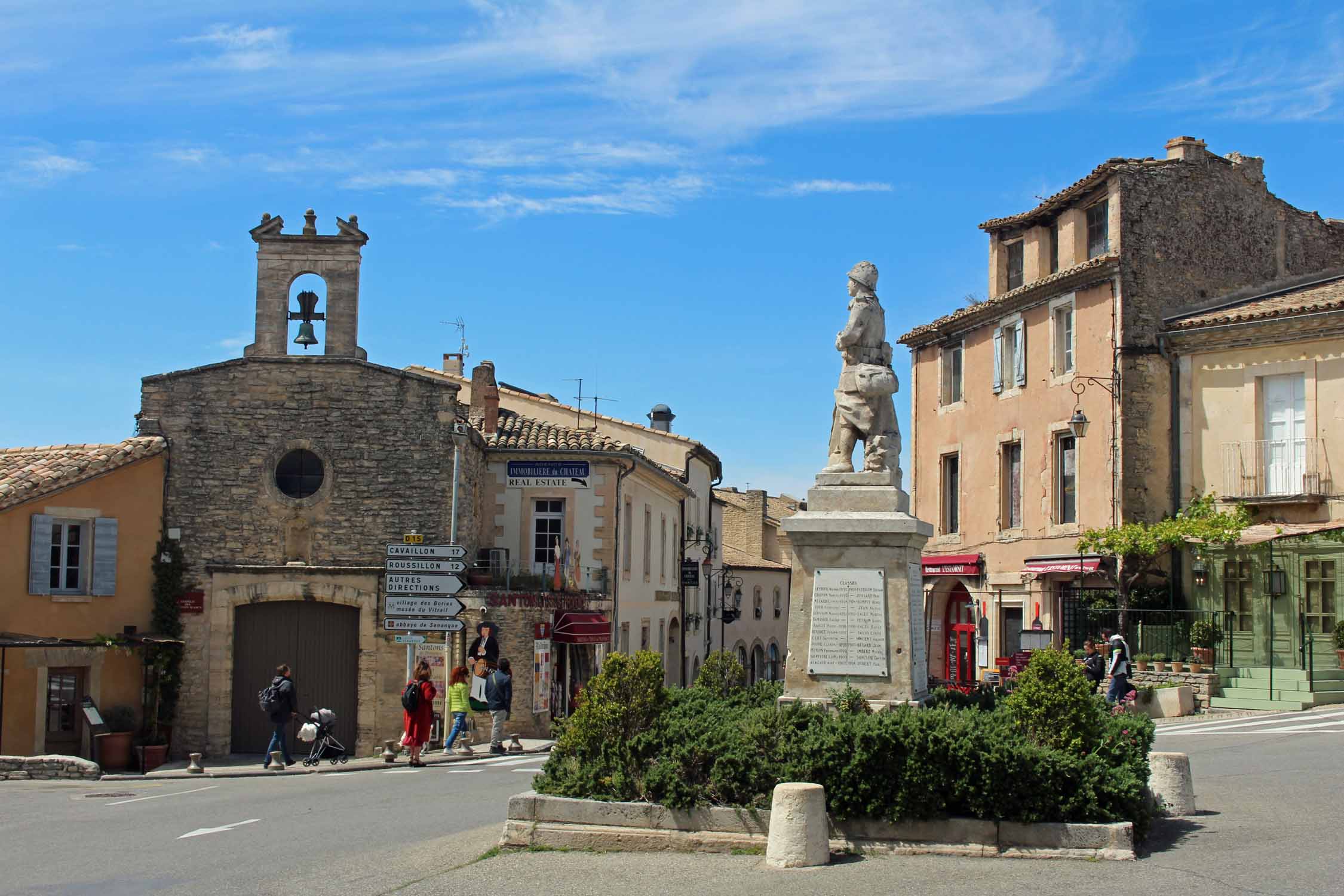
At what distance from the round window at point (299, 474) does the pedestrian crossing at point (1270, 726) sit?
14.0 meters

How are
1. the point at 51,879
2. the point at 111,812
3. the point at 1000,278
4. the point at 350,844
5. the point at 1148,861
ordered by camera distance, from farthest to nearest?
the point at 1000,278 → the point at 111,812 → the point at 350,844 → the point at 51,879 → the point at 1148,861

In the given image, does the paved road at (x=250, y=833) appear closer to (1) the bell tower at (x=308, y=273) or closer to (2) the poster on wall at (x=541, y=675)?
(2) the poster on wall at (x=541, y=675)

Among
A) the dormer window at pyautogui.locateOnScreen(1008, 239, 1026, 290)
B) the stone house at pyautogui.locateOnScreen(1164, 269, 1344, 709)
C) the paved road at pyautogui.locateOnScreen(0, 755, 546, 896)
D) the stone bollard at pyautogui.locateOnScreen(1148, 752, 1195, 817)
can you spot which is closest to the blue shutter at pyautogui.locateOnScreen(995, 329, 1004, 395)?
the dormer window at pyautogui.locateOnScreen(1008, 239, 1026, 290)

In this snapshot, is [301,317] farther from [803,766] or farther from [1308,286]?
[1308,286]

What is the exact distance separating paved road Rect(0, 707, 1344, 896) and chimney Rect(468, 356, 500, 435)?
13.0 m

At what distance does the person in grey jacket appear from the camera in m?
19.8

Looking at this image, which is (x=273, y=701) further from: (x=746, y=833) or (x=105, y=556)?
(x=746, y=833)

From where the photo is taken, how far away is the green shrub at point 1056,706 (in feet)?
30.6

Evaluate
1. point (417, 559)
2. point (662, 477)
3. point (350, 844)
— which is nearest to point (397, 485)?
point (417, 559)

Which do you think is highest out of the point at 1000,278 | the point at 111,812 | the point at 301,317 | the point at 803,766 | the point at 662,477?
the point at 1000,278

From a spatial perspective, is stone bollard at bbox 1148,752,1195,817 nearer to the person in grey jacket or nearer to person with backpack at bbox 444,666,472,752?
the person in grey jacket

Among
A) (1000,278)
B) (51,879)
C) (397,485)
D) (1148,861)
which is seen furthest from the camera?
(1000,278)

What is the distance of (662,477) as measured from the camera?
103 feet

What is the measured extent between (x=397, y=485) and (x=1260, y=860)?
56.2 feet
